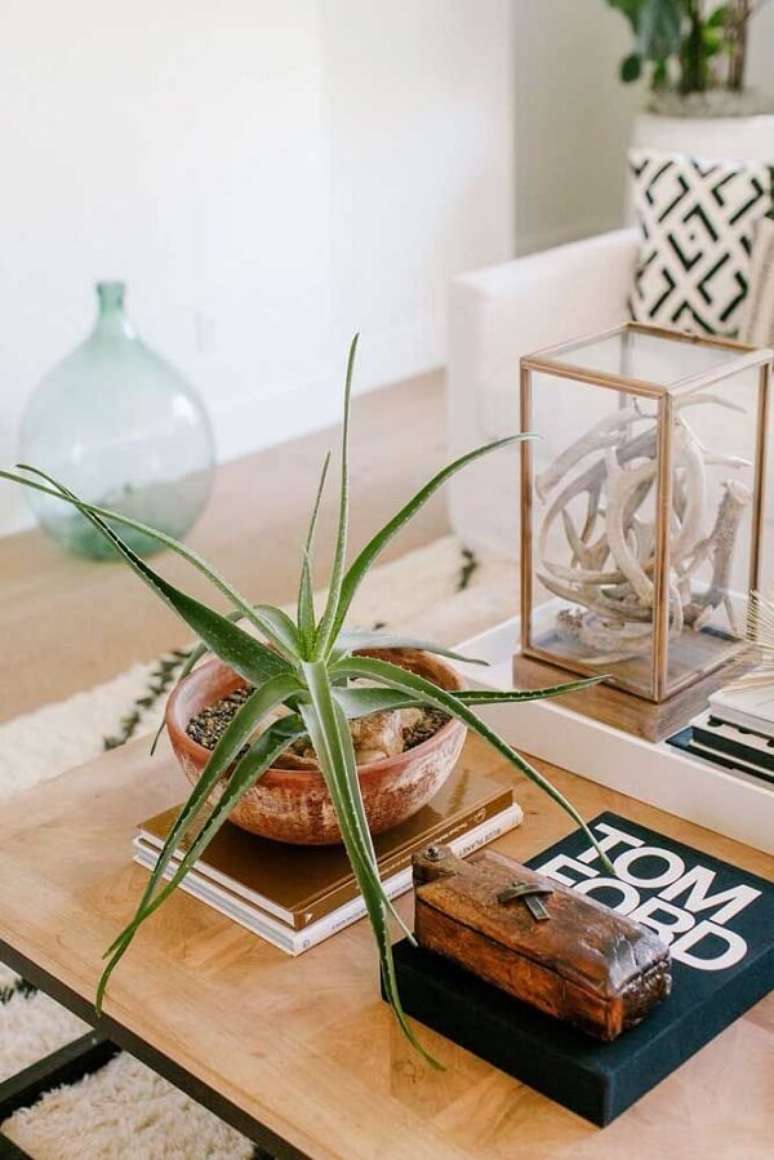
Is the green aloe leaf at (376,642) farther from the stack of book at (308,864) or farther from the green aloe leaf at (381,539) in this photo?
the stack of book at (308,864)

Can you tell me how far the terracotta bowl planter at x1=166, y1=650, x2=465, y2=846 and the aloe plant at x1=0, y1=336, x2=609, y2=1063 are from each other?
1.5 inches

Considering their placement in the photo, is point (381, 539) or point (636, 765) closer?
point (381, 539)

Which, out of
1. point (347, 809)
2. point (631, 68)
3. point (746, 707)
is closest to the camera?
point (347, 809)

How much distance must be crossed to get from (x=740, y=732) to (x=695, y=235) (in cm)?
176

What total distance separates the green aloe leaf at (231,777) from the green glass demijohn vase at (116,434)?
1907mm

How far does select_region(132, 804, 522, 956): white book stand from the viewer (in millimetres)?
1335

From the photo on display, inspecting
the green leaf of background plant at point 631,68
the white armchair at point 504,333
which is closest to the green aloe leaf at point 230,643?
the white armchair at point 504,333

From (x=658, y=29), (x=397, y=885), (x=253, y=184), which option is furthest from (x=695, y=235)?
(x=397, y=885)

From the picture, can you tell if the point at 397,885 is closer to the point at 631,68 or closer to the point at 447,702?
the point at 447,702

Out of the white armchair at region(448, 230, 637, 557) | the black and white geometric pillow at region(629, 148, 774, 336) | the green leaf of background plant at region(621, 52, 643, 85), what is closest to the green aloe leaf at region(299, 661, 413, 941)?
the white armchair at region(448, 230, 637, 557)

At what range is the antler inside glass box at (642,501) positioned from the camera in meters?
1.51

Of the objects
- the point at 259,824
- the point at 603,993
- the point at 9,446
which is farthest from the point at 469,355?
the point at 603,993

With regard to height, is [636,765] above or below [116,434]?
above

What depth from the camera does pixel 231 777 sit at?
1260 millimetres
